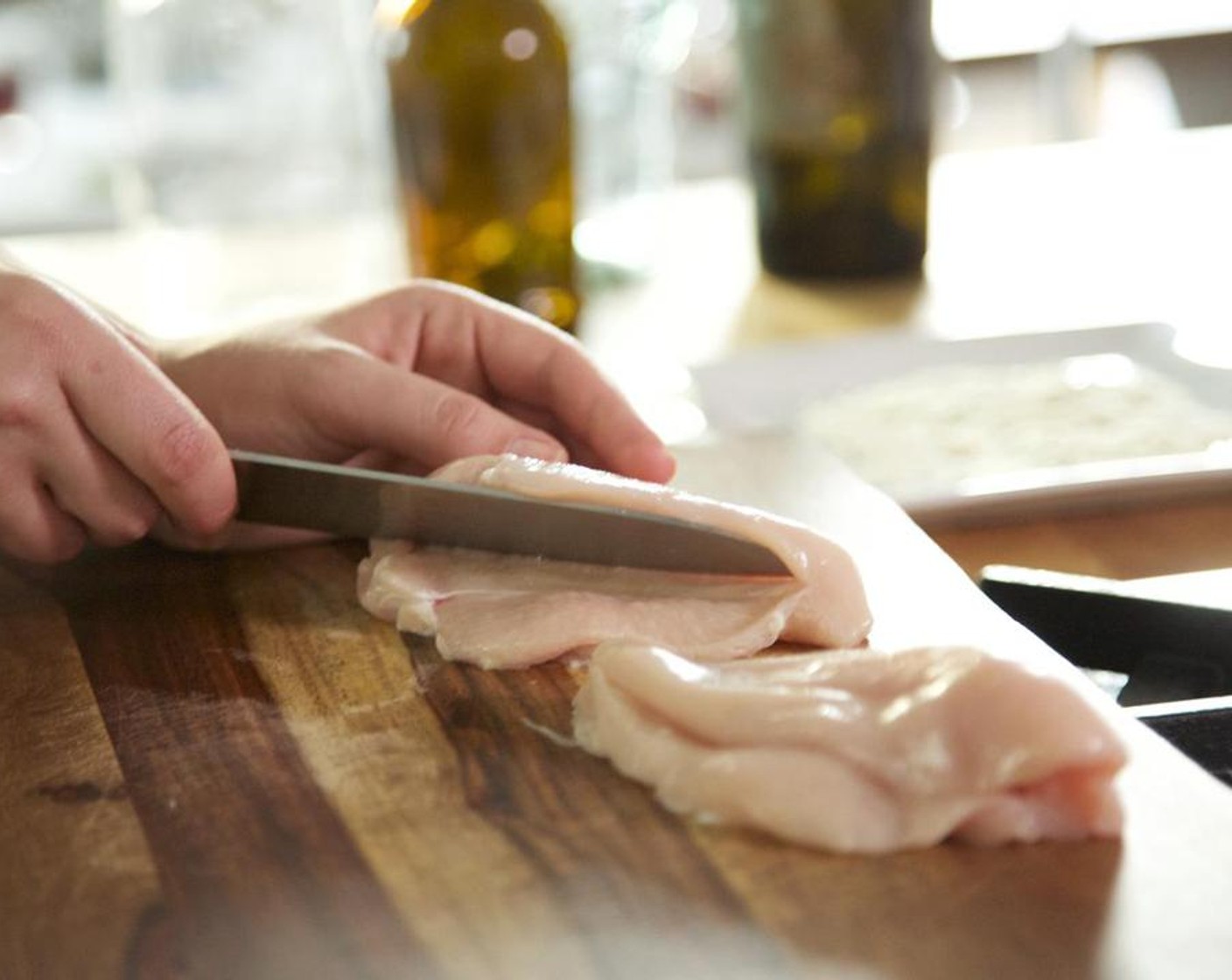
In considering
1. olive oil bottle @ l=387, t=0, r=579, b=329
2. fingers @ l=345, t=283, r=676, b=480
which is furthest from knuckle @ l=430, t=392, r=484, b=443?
olive oil bottle @ l=387, t=0, r=579, b=329

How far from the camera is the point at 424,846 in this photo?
0.89m

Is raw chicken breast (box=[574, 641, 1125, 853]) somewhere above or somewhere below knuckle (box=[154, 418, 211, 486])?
below

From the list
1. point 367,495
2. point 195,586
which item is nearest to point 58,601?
point 195,586

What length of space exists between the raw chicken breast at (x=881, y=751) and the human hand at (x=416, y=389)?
0.38 m

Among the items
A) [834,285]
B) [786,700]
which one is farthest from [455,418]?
[834,285]

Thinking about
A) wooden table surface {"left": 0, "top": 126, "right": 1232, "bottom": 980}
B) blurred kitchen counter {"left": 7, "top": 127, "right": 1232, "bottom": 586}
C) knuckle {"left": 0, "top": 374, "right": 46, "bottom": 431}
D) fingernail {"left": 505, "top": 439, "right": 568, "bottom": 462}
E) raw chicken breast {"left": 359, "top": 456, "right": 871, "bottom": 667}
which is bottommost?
blurred kitchen counter {"left": 7, "top": 127, "right": 1232, "bottom": 586}

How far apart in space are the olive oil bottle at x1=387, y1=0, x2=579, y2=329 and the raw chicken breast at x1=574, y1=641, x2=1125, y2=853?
1.04 m

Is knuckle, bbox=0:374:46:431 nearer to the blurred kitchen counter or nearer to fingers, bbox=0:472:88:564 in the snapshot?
fingers, bbox=0:472:88:564

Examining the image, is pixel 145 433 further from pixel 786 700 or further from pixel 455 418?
pixel 786 700

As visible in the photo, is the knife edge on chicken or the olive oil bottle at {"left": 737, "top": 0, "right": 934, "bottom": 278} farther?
the olive oil bottle at {"left": 737, "top": 0, "right": 934, "bottom": 278}

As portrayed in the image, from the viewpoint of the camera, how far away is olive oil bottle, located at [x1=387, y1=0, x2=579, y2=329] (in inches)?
72.9

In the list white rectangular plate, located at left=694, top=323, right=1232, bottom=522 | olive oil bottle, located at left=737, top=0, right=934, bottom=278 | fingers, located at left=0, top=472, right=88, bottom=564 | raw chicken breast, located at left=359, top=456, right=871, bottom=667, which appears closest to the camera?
raw chicken breast, located at left=359, top=456, right=871, bottom=667

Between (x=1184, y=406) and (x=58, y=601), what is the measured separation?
3.30 ft

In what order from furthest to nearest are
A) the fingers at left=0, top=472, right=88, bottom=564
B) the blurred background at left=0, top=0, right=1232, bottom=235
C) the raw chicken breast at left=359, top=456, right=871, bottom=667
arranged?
the blurred background at left=0, top=0, right=1232, bottom=235, the fingers at left=0, top=472, right=88, bottom=564, the raw chicken breast at left=359, top=456, right=871, bottom=667
